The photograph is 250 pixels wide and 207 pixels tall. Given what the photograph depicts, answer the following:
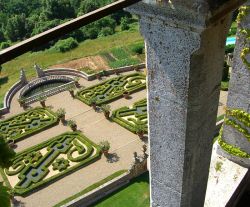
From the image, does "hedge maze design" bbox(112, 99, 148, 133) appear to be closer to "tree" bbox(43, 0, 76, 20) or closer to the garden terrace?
the garden terrace

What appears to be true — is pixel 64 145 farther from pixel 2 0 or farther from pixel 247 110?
pixel 2 0

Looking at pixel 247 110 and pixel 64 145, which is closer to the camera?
pixel 247 110

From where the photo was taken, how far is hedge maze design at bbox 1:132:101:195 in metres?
19.9

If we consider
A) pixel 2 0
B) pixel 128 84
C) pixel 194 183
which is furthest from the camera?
pixel 2 0

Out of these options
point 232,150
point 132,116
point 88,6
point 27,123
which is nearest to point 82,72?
point 27,123

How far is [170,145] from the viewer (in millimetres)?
6754

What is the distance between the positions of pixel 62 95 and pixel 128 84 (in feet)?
17.7

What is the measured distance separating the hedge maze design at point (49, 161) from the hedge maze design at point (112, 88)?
14.2ft

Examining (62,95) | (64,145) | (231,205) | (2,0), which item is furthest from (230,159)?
(2,0)

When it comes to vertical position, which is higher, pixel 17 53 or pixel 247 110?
pixel 17 53

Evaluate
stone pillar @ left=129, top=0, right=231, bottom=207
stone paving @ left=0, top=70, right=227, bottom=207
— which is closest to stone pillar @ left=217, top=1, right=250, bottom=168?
stone pillar @ left=129, top=0, right=231, bottom=207

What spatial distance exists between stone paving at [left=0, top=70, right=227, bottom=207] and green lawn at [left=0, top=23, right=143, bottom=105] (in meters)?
8.48

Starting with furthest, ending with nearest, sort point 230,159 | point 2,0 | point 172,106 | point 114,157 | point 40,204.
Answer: point 2,0, point 114,157, point 40,204, point 230,159, point 172,106

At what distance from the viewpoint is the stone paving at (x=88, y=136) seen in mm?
18891
